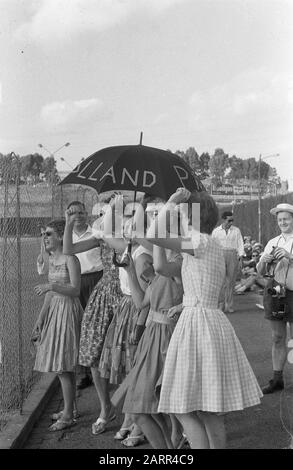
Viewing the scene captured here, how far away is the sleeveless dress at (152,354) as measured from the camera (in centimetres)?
356

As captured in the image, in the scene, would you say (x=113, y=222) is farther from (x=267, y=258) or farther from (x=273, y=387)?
(x=273, y=387)

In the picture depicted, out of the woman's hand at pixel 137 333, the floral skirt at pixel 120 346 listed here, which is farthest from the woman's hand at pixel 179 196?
the floral skirt at pixel 120 346

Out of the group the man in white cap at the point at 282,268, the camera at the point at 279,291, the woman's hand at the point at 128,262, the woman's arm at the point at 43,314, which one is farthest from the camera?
the camera at the point at 279,291

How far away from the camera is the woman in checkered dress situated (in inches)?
125

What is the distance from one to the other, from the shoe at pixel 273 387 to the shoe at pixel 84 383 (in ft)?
5.45

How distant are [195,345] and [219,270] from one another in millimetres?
419

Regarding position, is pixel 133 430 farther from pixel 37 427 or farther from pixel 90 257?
pixel 90 257

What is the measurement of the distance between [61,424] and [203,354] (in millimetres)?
1874

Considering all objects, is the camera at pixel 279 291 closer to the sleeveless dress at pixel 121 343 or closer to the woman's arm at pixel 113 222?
the sleeveless dress at pixel 121 343

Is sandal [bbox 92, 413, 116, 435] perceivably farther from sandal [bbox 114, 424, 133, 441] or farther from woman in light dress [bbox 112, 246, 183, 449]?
woman in light dress [bbox 112, 246, 183, 449]

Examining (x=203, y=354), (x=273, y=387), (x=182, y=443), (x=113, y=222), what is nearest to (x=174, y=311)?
(x=203, y=354)

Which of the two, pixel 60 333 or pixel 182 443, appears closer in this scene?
pixel 182 443

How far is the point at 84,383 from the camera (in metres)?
6.02

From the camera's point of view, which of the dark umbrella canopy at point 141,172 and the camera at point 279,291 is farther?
the camera at point 279,291
